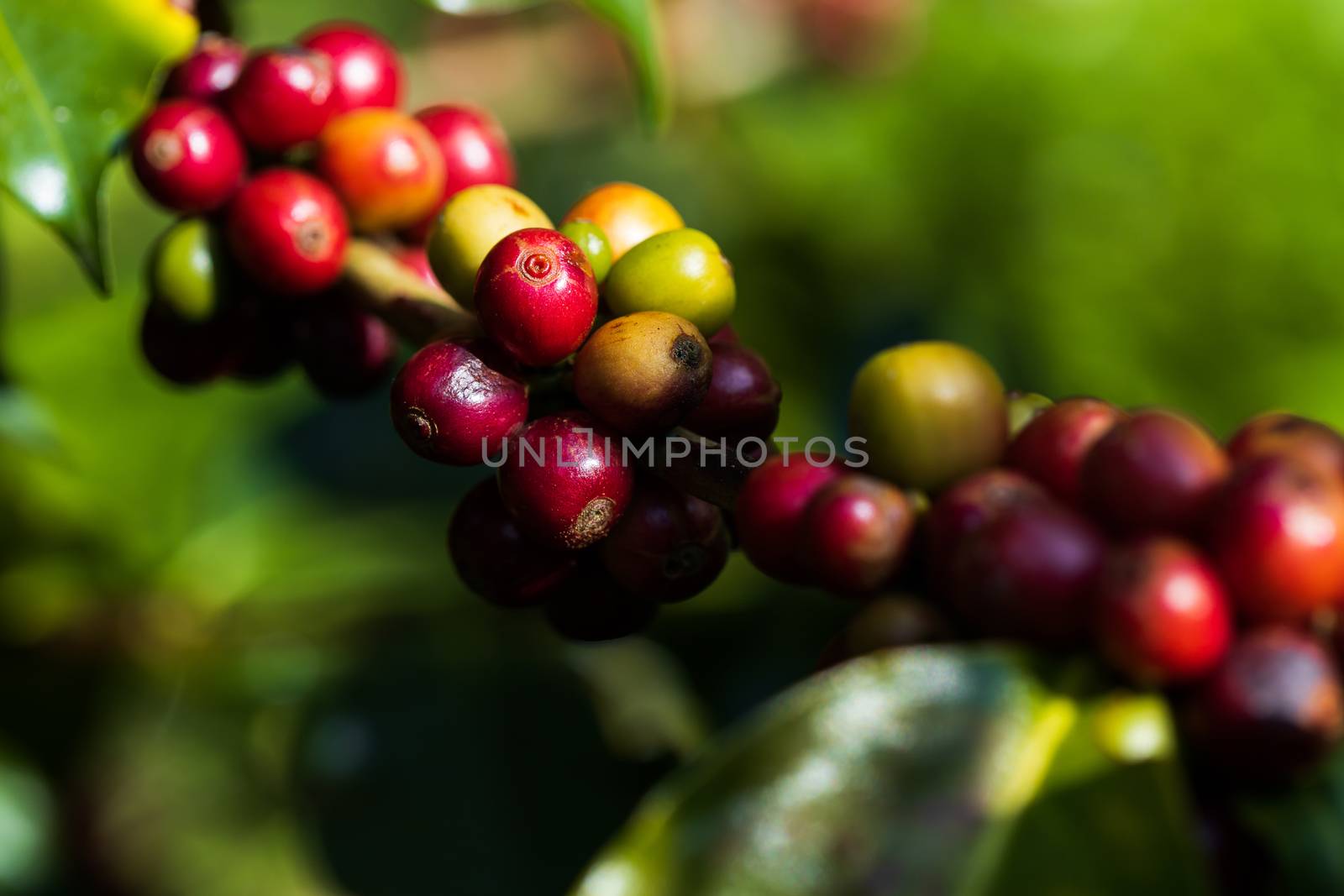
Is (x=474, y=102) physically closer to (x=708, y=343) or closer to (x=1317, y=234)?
(x=1317, y=234)

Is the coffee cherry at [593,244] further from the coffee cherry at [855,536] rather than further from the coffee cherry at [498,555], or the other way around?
the coffee cherry at [855,536]

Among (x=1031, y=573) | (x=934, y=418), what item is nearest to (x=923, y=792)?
(x=1031, y=573)

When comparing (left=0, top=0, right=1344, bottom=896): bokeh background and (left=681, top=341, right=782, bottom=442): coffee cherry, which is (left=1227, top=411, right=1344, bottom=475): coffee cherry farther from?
(left=0, top=0, right=1344, bottom=896): bokeh background

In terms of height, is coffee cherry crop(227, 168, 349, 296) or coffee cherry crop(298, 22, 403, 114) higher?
coffee cherry crop(298, 22, 403, 114)

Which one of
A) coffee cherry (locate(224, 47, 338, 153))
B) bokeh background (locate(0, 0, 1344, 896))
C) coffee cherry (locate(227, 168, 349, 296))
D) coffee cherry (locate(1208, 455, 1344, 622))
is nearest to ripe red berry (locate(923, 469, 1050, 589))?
coffee cherry (locate(1208, 455, 1344, 622))

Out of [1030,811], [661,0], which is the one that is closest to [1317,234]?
[661,0]

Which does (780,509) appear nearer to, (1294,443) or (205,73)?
(1294,443)

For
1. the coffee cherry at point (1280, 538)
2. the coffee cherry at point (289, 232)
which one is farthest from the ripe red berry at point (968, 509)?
the coffee cherry at point (289, 232)
